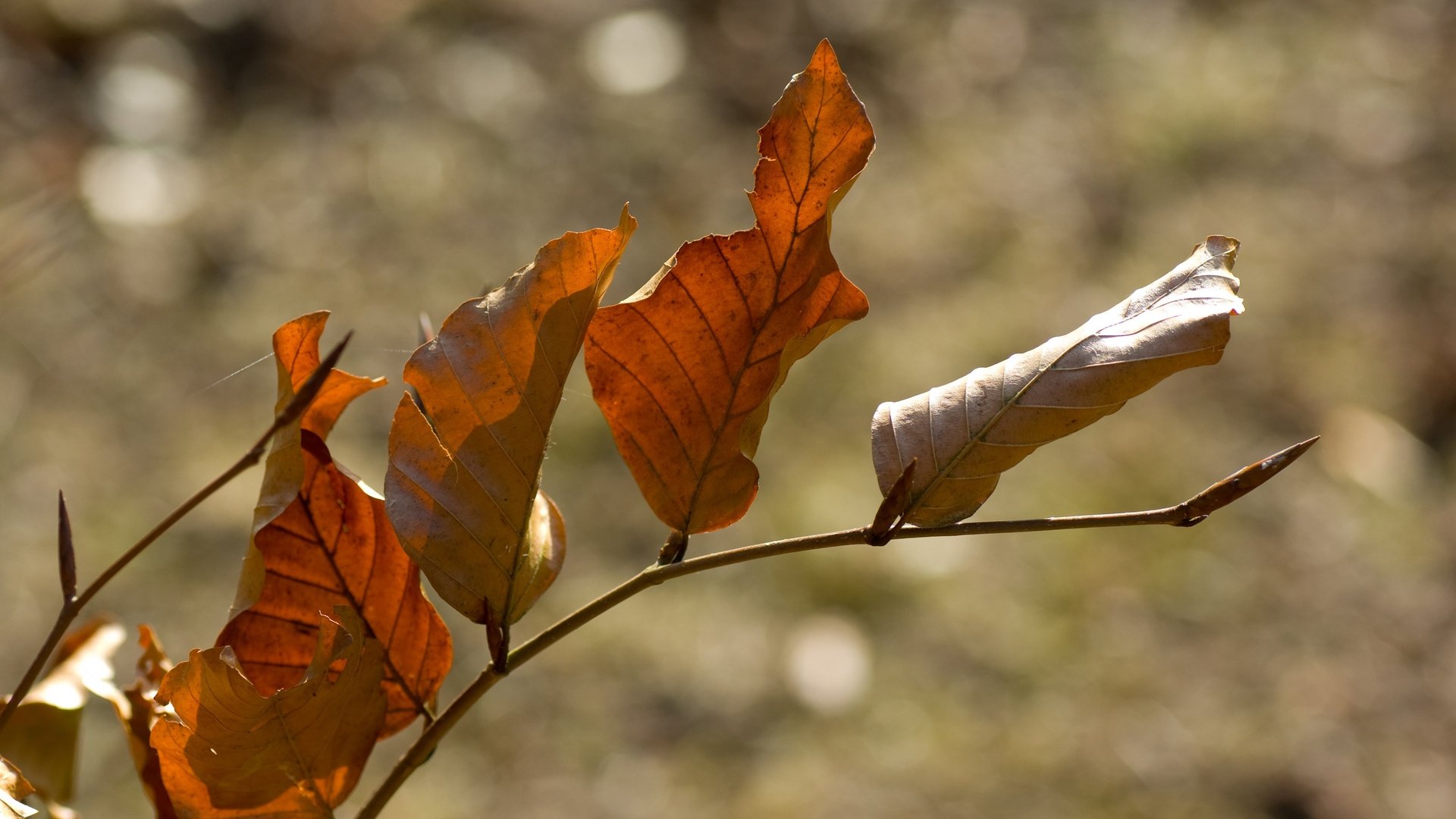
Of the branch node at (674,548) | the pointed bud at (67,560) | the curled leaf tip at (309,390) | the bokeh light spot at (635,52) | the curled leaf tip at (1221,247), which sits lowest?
the curled leaf tip at (1221,247)

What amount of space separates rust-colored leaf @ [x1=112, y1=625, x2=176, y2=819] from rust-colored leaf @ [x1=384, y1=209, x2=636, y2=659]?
131 millimetres

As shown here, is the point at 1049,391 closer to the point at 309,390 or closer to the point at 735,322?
the point at 735,322

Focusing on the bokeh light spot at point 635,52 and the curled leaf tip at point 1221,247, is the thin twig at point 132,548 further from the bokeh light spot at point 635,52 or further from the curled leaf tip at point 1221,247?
the bokeh light spot at point 635,52

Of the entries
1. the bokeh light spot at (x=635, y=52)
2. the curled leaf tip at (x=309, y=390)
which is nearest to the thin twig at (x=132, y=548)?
the curled leaf tip at (x=309, y=390)

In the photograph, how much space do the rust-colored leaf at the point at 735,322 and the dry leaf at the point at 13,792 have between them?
233 mm

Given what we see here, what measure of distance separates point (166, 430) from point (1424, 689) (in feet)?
7.74

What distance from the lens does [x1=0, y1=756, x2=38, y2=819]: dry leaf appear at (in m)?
0.41

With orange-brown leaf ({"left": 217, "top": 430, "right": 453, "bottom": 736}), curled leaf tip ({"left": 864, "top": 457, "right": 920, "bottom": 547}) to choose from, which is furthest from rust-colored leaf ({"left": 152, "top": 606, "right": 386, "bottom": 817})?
curled leaf tip ({"left": 864, "top": 457, "right": 920, "bottom": 547})

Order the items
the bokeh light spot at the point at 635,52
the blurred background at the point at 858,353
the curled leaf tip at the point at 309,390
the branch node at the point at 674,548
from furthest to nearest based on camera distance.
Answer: the bokeh light spot at the point at 635,52
the blurred background at the point at 858,353
the branch node at the point at 674,548
the curled leaf tip at the point at 309,390

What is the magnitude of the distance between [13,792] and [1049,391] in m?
0.38

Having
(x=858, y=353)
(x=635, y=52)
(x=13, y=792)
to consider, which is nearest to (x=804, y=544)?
(x=13, y=792)

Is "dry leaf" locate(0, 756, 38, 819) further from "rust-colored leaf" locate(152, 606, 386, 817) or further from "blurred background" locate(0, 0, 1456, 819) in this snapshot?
"blurred background" locate(0, 0, 1456, 819)

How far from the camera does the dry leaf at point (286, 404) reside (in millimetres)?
444

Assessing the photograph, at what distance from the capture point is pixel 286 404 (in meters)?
0.45
